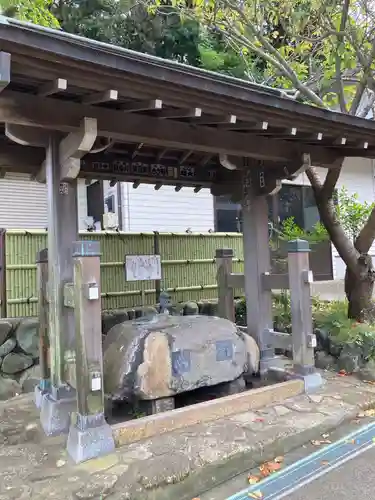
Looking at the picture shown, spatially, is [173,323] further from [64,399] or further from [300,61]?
[300,61]

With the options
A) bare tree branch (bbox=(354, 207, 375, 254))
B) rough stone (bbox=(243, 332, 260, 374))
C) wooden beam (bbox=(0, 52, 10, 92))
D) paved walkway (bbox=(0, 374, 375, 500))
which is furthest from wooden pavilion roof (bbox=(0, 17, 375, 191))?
Result: paved walkway (bbox=(0, 374, 375, 500))

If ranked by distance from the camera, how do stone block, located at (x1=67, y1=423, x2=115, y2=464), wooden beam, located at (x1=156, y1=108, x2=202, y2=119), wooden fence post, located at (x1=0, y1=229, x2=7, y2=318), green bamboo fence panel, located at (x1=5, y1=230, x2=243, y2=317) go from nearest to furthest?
stone block, located at (x1=67, y1=423, x2=115, y2=464) < wooden beam, located at (x1=156, y1=108, x2=202, y2=119) < wooden fence post, located at (x1=0, y1=229, x2=7, y2=318) < green bamboo fence panel, located at (x1=5, y1=230, x2=243, y2=317)

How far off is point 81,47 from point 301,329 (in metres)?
3.82

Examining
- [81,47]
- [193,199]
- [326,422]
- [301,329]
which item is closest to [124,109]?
[81,47]

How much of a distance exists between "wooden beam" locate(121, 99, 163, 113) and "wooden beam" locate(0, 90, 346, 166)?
0.09 meters

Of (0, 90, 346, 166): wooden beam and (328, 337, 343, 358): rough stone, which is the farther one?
(328, 337, 343, 358): rough stone

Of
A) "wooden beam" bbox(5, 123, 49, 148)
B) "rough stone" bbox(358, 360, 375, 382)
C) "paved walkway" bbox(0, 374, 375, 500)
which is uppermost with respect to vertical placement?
"wooden beam" bbox(5, 123, 49, 148)

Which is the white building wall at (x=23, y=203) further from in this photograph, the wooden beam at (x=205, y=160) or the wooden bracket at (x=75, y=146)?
the wooden bracket at (x=75, y=146)

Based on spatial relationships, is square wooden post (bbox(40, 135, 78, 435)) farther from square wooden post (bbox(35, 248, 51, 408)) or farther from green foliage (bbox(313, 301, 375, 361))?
green foliage (bbox(313, 301, 375, 361))

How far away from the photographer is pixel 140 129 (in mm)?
4320

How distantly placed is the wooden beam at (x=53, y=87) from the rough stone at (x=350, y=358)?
511cm

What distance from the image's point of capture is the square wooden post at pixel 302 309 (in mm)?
5145

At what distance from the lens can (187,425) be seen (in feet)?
13.8

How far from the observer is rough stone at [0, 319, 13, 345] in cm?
612
